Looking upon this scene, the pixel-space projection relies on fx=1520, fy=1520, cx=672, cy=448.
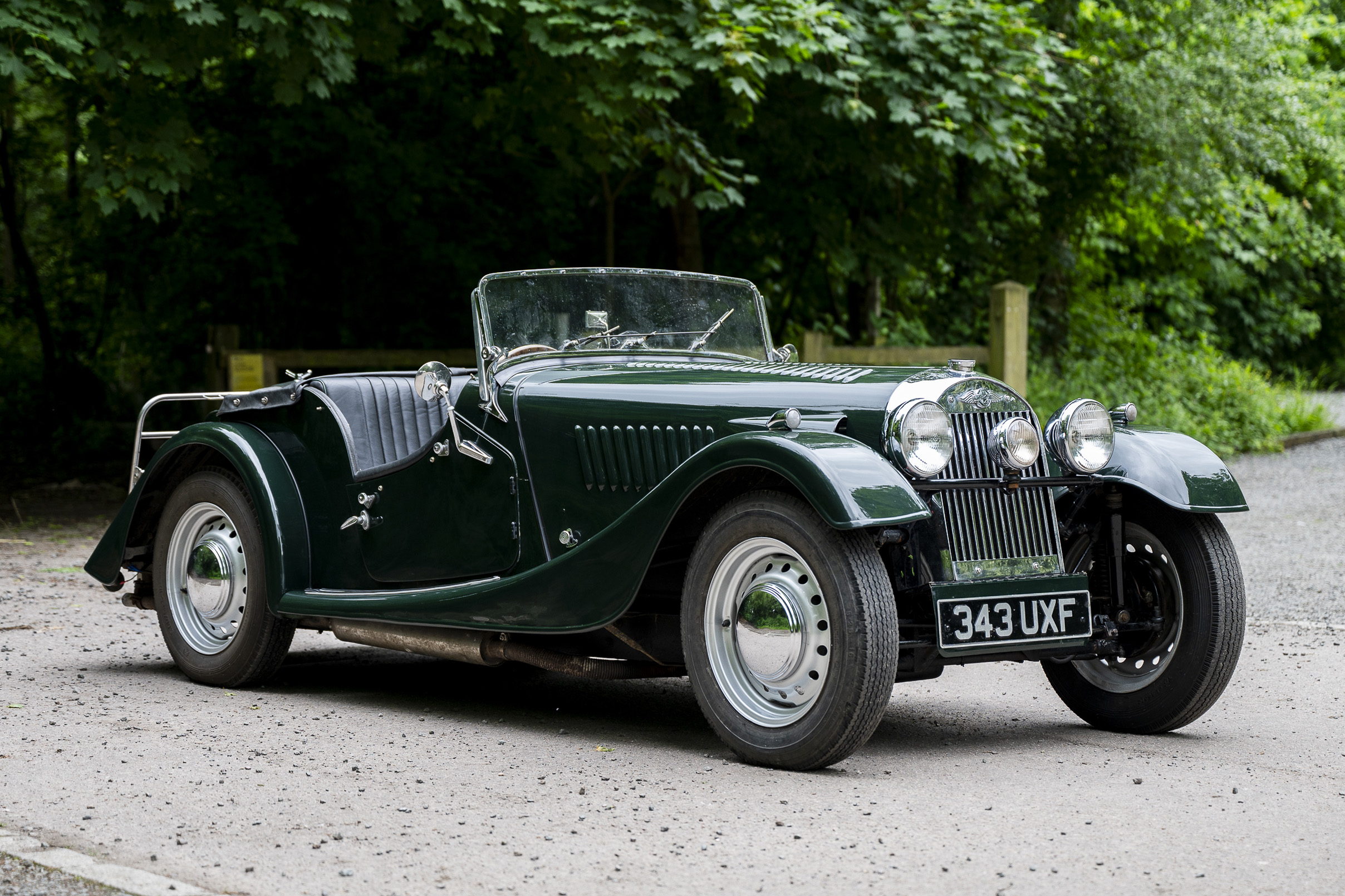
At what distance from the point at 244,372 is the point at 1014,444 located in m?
8.01

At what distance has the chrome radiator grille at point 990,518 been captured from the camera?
194 inches

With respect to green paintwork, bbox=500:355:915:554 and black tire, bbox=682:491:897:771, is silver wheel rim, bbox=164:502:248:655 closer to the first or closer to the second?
green paintwork, bbox=500:355:915:554

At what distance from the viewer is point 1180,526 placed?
5312mm

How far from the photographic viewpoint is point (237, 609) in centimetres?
639

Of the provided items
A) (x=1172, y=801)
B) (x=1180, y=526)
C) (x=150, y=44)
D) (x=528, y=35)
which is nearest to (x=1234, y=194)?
(x=528, y=35)

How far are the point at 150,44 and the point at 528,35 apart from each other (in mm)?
2775

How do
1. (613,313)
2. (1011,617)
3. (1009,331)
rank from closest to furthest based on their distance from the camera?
(1011,617)
(613,313)
(1009,331)

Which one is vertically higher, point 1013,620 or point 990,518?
point 990,518

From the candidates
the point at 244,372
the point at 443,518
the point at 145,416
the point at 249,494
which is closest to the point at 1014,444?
the point at 443,518

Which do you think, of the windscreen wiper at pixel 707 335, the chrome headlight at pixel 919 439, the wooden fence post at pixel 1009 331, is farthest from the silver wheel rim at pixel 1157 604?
the wooden fence post at pixel 1009 331

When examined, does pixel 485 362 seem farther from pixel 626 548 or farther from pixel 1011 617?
pixel 1011 617

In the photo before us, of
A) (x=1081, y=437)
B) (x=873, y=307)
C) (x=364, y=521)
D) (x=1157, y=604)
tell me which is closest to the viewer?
(x=1081, y=437)

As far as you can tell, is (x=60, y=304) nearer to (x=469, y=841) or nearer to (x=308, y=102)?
(x=308, y=102)

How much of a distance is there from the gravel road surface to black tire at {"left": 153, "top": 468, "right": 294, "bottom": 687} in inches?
5.0
